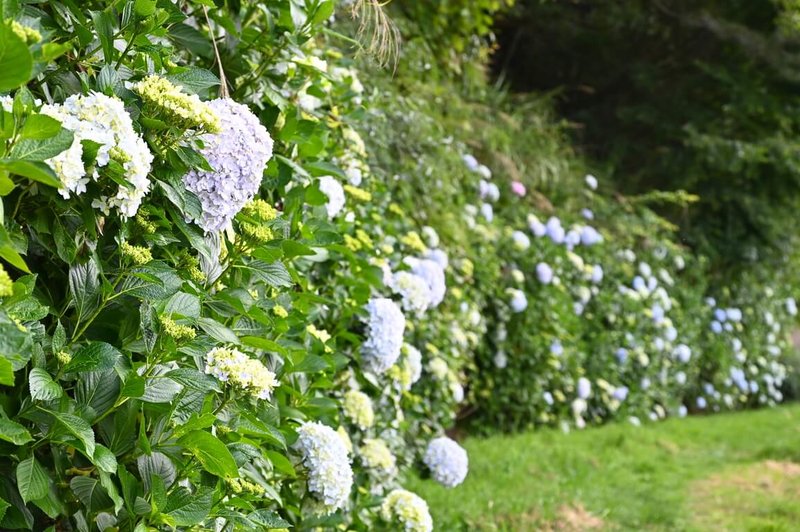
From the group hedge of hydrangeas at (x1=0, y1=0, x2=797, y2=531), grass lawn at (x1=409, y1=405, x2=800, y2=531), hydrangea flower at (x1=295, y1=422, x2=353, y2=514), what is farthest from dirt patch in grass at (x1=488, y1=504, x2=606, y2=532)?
hydrangea flower at (x1=295, y1=422, x2=353, y2=514)

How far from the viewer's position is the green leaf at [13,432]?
1.05 meters

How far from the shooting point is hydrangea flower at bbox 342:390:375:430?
7.50 feet

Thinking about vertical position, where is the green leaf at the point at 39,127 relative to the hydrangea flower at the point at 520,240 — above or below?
above

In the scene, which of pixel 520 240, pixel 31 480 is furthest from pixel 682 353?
pixel 31 480

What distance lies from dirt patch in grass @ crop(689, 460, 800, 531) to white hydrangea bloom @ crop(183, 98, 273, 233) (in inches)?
117

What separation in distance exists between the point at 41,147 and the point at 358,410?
1432 mm

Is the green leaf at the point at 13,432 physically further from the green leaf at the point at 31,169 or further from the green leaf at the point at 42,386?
the green leaf at the point at 31,169

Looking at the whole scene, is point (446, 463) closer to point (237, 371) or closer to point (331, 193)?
point (331, 193)

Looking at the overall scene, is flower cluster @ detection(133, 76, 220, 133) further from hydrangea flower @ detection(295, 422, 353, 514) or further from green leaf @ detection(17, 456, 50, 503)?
hydrangea flower @ detection(295, 422, 353, 514)

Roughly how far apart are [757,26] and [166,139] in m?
8.29

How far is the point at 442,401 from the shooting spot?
12.5ft

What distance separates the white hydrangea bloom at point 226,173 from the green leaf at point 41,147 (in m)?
0.30

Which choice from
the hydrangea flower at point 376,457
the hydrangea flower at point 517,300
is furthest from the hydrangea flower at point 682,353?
the hydrangea flower at point 376,457

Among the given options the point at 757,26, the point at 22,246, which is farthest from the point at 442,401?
the point at 757,26
